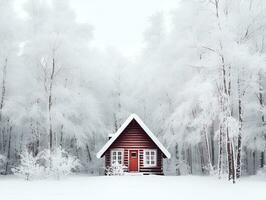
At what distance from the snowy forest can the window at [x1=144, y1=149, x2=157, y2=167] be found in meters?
1.82

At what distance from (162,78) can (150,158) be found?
7.30 meters

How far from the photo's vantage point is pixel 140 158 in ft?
106

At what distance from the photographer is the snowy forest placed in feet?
78.4

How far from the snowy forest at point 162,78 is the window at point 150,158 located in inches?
71.7

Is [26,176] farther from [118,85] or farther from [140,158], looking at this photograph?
[118,85]

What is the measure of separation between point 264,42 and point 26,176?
68.6ft

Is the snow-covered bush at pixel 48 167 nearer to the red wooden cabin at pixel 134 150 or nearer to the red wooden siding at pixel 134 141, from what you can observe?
the red wooden cabin at pixel 134 150

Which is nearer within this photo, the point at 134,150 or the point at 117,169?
the point at 117,169

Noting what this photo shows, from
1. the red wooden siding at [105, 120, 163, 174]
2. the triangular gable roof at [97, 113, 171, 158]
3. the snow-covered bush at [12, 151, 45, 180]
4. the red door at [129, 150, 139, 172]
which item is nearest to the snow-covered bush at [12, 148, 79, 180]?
the snow-covered bush at [12, 151, 45, 180]

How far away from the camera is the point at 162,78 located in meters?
33.7

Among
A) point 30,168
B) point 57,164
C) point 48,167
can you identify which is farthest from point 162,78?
point 30,168

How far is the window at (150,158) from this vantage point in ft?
106

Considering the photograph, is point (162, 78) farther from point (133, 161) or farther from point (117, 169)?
point (117, 169)

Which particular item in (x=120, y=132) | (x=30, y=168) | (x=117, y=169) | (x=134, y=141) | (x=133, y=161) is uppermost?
(x=120, y=132)
